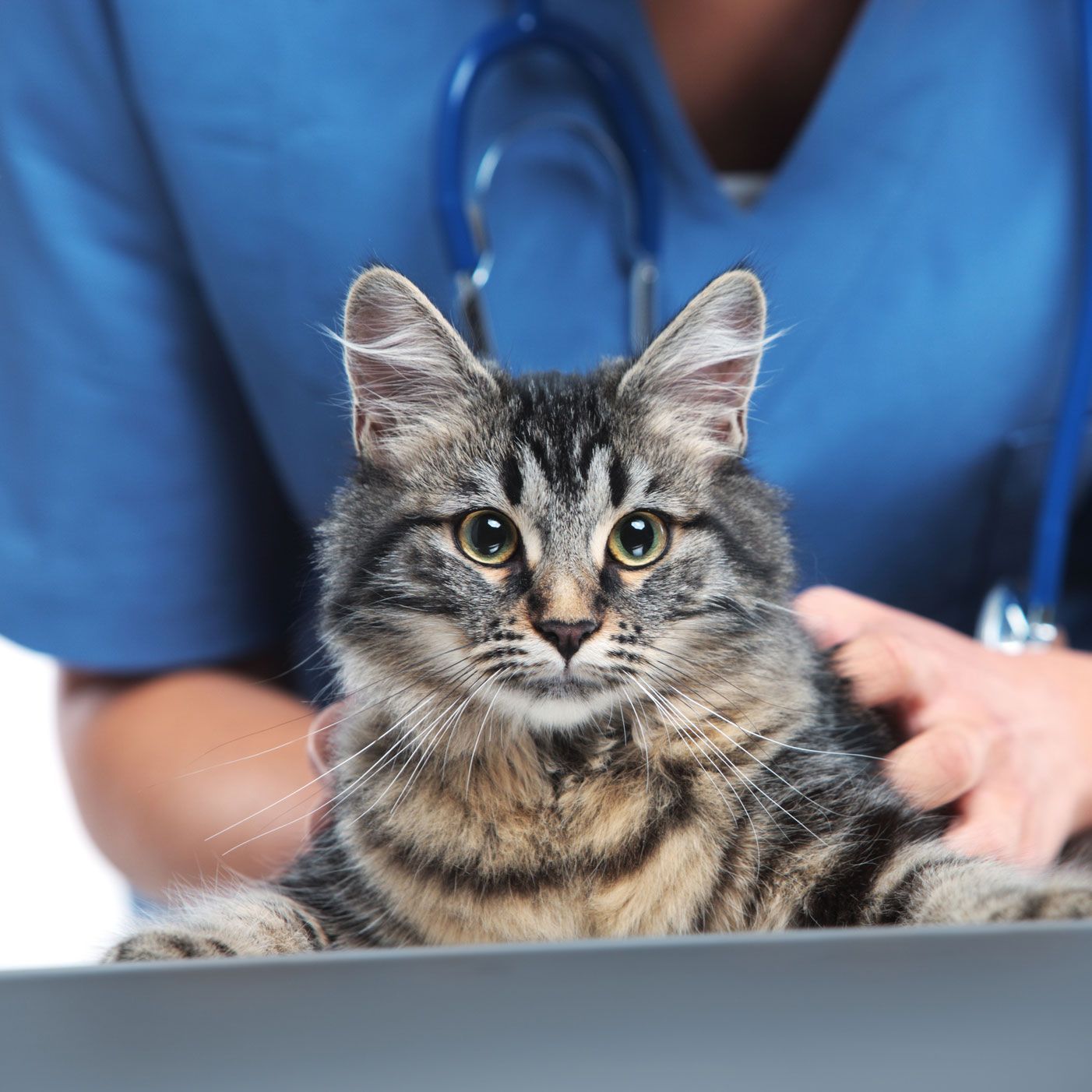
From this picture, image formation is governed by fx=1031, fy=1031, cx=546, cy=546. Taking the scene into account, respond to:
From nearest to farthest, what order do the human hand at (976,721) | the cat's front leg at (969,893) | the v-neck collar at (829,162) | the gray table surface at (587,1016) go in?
the gray table surface at (587,1016) → the cat's front leg at (969,893) → the human hand at (976,721) → the v-neck collar at (829,162)

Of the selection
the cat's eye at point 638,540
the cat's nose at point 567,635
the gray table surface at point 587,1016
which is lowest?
the gray table surface at point 587,1016

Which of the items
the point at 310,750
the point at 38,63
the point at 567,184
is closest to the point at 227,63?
the point at 38,63

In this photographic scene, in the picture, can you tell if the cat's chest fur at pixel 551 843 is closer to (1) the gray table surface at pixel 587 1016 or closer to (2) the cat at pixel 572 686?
(2) the cat at pixel 572 686

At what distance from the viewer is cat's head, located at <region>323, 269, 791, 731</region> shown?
1.37ft

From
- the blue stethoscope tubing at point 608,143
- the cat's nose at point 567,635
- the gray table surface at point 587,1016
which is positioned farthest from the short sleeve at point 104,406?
the gray table surface at point 587,1016

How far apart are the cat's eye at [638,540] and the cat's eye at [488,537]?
4cm

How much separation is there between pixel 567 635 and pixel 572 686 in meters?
0.03

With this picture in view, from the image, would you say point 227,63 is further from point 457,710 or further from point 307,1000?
point 307,1000

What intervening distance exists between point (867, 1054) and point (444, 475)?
29 cm

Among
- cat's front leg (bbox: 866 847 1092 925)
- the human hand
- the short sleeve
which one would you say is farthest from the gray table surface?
the short sleeve

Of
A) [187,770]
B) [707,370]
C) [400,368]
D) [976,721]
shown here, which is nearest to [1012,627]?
[976,721]

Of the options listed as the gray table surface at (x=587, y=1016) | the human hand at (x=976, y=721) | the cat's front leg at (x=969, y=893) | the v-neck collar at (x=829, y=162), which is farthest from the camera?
the v-neck collar at (x=829, y=162)

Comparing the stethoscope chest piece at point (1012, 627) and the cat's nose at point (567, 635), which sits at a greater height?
the cat's nose at point (567, 635)

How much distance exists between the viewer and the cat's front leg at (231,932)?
42 cm
